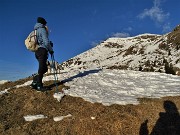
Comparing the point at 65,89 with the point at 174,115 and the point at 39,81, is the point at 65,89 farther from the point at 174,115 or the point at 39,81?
the point at 174,115

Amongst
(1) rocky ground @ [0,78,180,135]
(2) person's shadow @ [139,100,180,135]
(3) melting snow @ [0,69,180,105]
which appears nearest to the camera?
(1) rocky ground @ [0,78,180,135]

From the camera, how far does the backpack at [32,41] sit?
14891 mm

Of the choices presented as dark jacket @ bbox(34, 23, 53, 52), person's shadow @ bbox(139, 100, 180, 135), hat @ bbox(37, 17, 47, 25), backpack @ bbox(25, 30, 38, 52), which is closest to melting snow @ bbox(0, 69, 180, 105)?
person's shadow @ bbox(139, 100, 180, 135)

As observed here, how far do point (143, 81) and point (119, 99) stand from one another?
5.36 metres

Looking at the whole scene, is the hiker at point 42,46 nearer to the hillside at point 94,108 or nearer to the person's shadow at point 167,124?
the hillside at point 94,108

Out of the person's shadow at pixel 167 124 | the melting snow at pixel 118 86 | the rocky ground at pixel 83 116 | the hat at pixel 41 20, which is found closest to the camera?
the rocky ground at pixel 83 116

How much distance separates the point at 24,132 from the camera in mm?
11695

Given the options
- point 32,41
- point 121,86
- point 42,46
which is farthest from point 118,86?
point 32,41

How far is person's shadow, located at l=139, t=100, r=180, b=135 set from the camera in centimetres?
1261

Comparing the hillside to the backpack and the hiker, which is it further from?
the backpack

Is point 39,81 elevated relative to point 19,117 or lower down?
elevated

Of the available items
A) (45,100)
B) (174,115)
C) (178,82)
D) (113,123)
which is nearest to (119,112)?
(113,123)

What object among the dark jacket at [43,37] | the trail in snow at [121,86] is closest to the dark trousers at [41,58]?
the dark jacket at [43,37]

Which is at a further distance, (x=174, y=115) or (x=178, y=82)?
(x=178, y=82)
